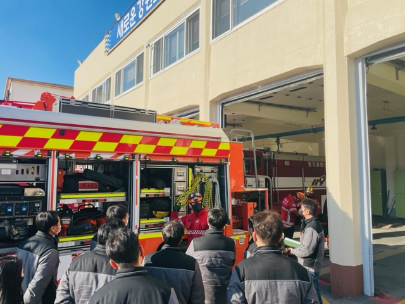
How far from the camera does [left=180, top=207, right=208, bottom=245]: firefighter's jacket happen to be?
4.48m

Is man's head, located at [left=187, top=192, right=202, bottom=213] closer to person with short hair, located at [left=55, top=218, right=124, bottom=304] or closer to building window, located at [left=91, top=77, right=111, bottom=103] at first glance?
person with short hair, located at [left=55, top=218, right=124, bottom=304]

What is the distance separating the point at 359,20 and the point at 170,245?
4.50 m

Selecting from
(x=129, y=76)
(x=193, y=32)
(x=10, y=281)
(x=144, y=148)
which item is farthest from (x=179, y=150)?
(x=129, y=76)

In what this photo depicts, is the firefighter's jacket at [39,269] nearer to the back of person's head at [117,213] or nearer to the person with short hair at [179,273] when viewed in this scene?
the back of person's head at [117,213]

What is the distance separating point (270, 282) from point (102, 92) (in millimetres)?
15965

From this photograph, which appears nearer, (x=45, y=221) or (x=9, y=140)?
(x=45, y=221)

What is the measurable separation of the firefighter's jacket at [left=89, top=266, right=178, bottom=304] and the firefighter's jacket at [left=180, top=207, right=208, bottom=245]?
269 cm

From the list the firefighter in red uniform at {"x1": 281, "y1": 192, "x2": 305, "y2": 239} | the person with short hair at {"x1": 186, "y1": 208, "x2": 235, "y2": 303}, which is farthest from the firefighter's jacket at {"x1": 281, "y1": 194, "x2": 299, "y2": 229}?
the person with short hair at {"x1": 186, "y1": 208, "x2": 235, "y2": 303}

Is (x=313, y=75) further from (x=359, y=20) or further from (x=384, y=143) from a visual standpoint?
(x=384, y=143)

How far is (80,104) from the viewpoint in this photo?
4.69 metres

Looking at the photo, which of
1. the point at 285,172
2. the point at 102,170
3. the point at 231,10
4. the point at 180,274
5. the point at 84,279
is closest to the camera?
the point at 84,279

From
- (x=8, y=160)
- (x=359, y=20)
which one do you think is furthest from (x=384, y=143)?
(x=8, y=160)

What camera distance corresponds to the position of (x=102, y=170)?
5.22 metres

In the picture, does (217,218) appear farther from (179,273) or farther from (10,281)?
(10,281)
